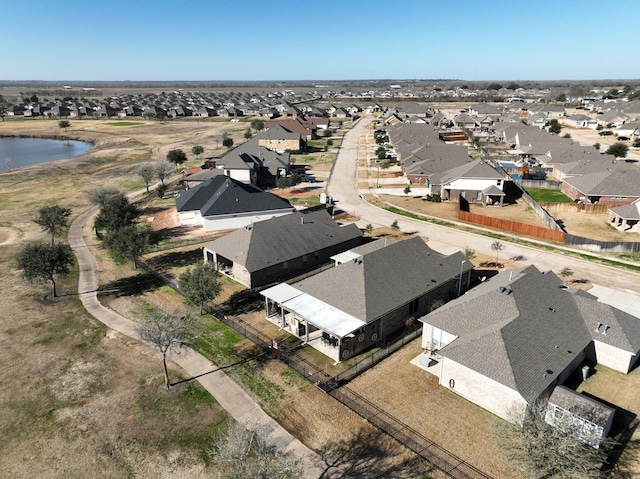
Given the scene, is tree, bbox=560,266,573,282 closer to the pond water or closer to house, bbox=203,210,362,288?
house, bbox=203,210,362,288

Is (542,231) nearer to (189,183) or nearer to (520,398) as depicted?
(520,398)

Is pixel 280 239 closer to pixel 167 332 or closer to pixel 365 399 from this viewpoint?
pixel 167 332

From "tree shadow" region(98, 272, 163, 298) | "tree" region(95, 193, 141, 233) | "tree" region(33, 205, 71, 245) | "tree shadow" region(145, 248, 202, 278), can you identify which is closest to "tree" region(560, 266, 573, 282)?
"tree shadow" region(145, 248, 202, 278)

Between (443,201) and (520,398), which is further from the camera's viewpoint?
(443,201)

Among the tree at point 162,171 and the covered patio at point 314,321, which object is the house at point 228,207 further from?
the covered patio at point 314,321

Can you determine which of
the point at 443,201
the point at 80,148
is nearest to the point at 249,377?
the point at 443,201

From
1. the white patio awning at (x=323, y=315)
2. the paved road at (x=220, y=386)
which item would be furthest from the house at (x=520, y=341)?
the paved road at (x=220, y=386)
